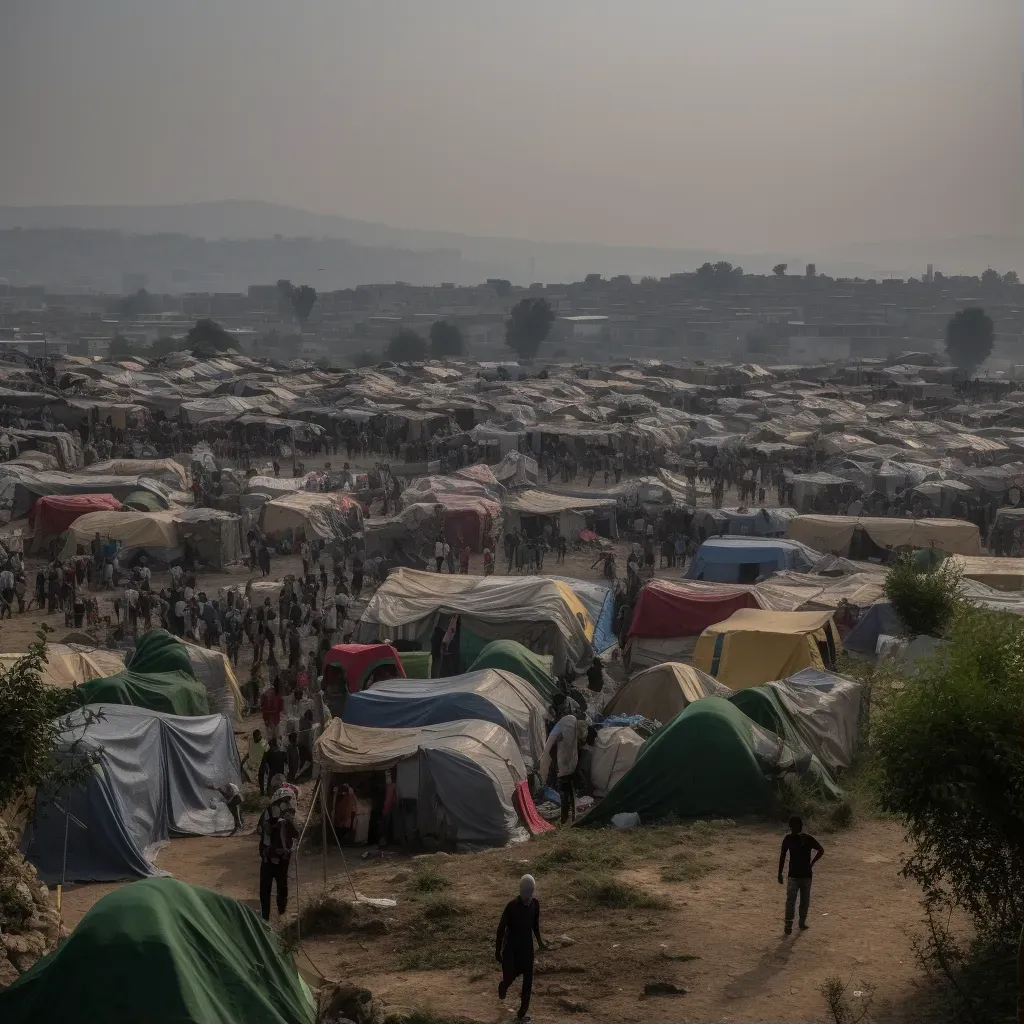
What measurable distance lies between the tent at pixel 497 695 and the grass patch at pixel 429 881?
307cm

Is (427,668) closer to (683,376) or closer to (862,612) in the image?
(862,612)

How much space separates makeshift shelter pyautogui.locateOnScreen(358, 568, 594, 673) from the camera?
18.8 metres

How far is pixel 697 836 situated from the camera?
11.7 metres

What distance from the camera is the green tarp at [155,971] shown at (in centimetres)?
700

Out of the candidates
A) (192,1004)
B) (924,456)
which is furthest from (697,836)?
(924,456)

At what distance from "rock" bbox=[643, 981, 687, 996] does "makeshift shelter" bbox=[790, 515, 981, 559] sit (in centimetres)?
1881

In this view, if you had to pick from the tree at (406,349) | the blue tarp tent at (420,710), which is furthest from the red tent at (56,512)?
the tree at (406,349)

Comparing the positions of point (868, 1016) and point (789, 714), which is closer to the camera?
point (868, 1016)

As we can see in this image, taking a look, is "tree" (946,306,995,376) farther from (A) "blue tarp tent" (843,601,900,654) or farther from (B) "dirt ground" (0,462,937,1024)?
(B) "dirt ground" (0,462,937,1024)

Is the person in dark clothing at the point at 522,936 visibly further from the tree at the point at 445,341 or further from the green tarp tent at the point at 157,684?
the tree at the point at 445,341

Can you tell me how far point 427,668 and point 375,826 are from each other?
5104 mm

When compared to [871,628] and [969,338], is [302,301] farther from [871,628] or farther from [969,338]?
[871,628]

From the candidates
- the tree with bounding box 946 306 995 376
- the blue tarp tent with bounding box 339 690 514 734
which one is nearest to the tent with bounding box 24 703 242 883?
the blue tarp tent with bounding box 339 690 514 734

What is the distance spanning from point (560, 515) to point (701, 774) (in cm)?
1747
